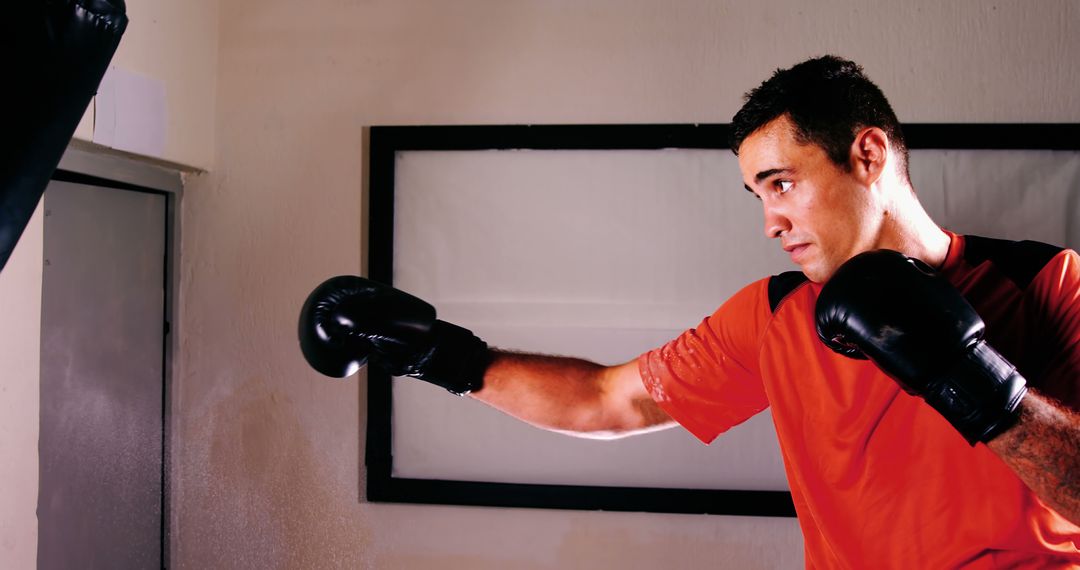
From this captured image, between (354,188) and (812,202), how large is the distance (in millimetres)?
1452

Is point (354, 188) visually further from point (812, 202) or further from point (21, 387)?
point (812, 202)

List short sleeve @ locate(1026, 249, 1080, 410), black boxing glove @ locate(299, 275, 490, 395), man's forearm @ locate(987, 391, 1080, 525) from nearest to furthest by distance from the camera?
man's forearm @ locate(987, 391, 1080, 525) < short sleeve @ locate(1026, 249, 1080, 410) < black boxing glove @ locate(299, 275, 490, 395)

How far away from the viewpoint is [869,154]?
1.12 meters

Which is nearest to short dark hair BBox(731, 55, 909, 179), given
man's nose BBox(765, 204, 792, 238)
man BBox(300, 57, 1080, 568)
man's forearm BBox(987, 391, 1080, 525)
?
man BBox(300, 57, 1080, 568)

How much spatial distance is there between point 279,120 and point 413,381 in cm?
96

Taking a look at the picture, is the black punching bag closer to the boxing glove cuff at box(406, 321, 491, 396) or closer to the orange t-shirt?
the boxing glove cuff at box(406, 321, 491, 396)

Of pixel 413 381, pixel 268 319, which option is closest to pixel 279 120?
pixel 268 319

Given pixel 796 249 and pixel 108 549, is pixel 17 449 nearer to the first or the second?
pixel 108 549

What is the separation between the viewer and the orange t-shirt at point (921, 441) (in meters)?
0.94

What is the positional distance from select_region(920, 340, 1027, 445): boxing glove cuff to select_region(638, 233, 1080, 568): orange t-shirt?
20cm

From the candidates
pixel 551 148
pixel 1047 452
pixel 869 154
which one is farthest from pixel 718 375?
pixel 551 148

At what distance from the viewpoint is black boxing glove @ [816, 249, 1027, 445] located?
2.62ft

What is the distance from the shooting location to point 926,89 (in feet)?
6.36

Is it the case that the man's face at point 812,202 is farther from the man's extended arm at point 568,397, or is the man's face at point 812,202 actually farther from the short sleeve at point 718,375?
the man's extended arm at point 568,397
